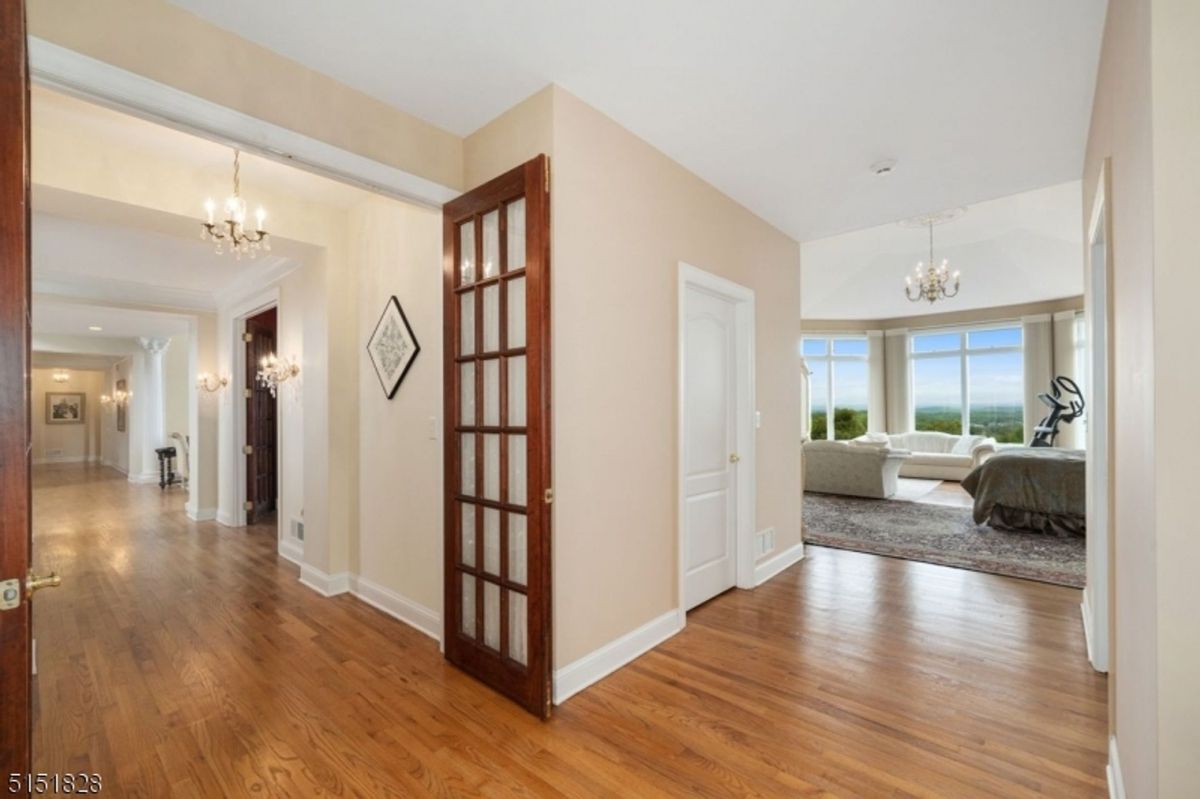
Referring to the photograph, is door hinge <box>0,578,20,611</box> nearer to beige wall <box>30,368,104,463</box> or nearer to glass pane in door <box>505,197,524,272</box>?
glass pane in door <box>505,197,524,272</box>

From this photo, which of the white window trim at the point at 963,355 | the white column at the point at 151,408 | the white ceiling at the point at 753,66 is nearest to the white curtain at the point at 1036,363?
the white window trim at the point at 963,355

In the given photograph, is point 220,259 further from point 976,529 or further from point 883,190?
point 976,529

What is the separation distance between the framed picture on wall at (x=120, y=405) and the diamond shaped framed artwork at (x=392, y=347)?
12209mm

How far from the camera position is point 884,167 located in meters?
3.15

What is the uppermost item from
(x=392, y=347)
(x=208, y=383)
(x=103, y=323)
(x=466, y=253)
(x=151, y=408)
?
(x=103, y=323)

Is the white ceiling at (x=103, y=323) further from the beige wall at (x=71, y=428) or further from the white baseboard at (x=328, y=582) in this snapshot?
the beige wall at (x=71, y=428)

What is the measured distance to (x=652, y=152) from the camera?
294 cm

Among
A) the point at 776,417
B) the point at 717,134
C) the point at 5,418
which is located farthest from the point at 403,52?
the point at 776,417

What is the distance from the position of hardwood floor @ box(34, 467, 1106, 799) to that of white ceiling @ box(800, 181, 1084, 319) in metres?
3.96

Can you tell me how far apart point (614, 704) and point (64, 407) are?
708 inches

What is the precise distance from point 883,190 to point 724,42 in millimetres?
2019

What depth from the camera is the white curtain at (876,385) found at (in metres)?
10.8

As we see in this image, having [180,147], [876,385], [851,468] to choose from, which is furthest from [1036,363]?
[180,147]

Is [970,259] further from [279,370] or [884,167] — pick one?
[279,370]
